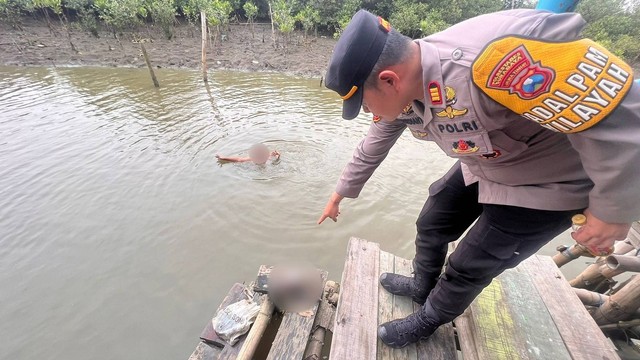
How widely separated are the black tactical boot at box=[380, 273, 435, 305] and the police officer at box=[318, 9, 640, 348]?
28cm

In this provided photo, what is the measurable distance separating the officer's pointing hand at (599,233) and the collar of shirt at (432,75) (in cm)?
69

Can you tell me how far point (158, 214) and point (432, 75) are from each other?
4404mm

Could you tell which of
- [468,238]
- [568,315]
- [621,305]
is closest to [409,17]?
[621,305]

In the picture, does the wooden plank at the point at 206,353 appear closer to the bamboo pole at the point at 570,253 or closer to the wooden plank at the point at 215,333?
the wooden plank at the point at 215,333

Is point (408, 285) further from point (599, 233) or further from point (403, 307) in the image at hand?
point (599, 233)

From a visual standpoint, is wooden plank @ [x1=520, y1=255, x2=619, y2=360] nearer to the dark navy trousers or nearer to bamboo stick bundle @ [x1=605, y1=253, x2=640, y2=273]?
bamboo stick bundle @ [x1=605, y1=253, x2=640, y2=273]

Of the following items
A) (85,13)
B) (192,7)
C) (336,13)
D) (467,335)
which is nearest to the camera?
(467,335)

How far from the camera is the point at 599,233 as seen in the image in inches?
43.0

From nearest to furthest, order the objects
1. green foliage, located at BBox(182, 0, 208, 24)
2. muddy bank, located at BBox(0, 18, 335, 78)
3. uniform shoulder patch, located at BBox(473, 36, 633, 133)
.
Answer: uniform shoulder patch, located at BBox(473, 36, 633, 133), muddy bank, located at BBox(0, 18, 335, 78), green foliage, located at BBox(182, 0, 208, 24)

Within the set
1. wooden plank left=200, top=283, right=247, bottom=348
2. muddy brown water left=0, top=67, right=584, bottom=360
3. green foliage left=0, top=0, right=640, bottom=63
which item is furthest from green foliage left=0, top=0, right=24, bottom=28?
wooden plank left=200, top=283, right=247, bottom=348

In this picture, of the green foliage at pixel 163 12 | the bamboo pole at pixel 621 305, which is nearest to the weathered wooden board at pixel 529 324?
the bamboo pole at pixel 621 305

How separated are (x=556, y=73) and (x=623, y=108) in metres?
0.20

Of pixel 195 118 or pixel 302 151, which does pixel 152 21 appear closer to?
pixel 195 118

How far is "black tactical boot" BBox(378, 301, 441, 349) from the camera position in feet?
5.65
